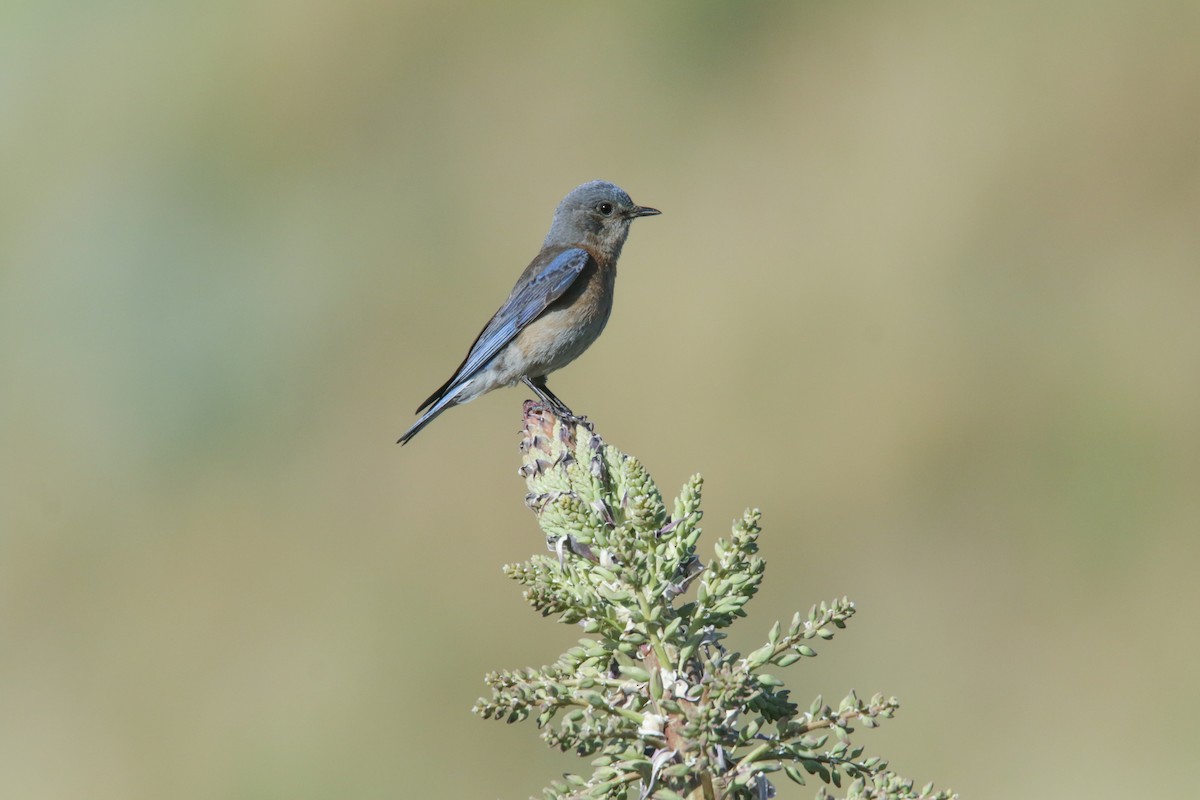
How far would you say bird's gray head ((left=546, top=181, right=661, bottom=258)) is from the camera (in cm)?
754

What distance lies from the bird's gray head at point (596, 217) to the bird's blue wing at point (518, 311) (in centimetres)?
45

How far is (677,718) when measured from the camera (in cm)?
173

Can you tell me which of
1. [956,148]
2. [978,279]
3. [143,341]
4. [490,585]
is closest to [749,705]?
[490,585]

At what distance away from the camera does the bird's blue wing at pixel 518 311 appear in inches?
271

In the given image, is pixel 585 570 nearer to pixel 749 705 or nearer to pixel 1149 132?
pixel 749 705

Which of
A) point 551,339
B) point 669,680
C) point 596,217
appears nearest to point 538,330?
point 551,339

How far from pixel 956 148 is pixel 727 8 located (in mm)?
3019

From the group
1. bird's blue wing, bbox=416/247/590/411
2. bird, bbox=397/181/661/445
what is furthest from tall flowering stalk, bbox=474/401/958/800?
bird's blue wing, bbox=416/247/590/411

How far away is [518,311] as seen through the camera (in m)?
6.91

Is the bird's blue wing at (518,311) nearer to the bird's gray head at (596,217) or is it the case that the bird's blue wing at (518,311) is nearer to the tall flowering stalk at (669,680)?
the bird's gray head at (596,217)

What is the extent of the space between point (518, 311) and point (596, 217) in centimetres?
103

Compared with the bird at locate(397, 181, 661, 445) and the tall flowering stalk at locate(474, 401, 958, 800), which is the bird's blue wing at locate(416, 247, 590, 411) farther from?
the tall flowering stalk at locate(474, 401, 958, 800)

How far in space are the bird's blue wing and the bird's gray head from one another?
1.49ft

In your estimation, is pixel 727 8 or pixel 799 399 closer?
pixel 799 399
